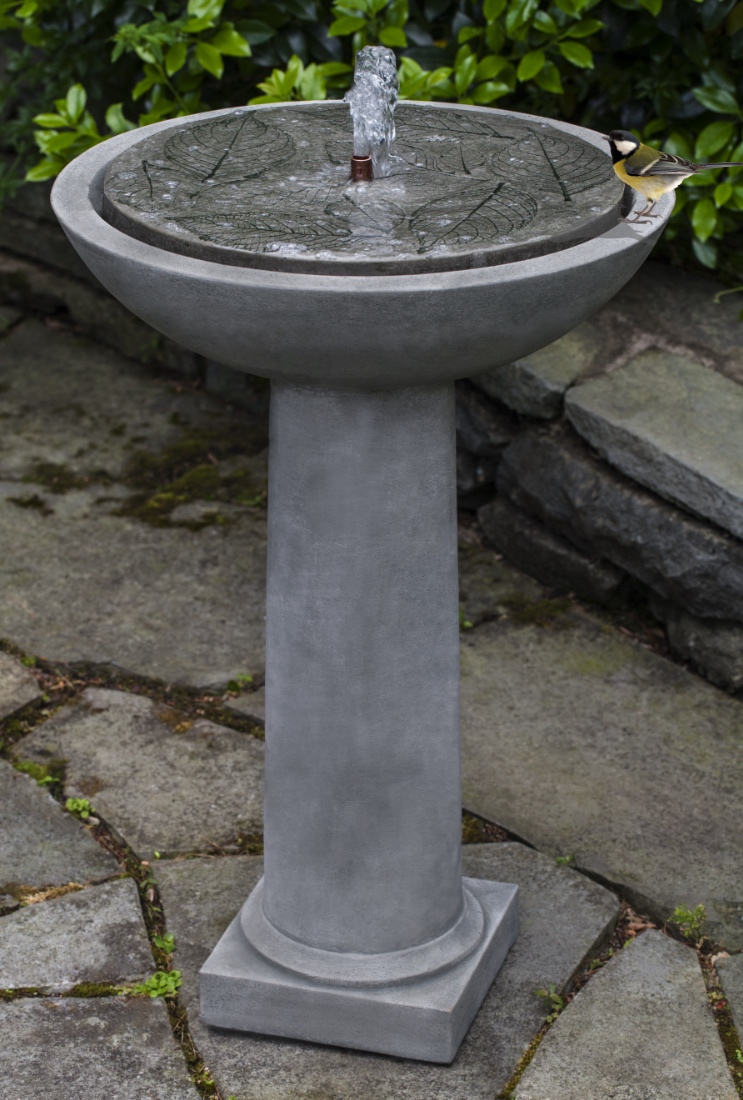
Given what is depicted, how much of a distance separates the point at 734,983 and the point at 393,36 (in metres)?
2.25

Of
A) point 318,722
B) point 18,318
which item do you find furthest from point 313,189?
point 18,318

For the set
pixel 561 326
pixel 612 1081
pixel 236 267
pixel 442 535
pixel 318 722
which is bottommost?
pixel 612 1081

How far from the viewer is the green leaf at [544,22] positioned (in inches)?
127

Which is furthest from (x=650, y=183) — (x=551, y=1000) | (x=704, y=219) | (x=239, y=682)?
(x=239, y=682)

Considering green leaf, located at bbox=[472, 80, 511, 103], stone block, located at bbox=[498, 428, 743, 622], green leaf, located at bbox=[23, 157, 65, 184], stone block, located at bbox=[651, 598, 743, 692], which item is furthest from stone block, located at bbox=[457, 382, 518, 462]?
green leaf, located at bbox=[23, 157, 65, 184]

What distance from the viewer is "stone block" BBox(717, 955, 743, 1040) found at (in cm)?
223

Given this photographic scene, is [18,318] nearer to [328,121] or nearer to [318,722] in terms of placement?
[328,121]

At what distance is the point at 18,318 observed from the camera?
15.4 feet

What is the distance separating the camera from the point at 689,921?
2408mm

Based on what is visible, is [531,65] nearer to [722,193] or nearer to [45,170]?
[722,193]

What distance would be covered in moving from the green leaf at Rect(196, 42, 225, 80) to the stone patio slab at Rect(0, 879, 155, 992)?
194cm

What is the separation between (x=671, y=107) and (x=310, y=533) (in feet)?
6.49

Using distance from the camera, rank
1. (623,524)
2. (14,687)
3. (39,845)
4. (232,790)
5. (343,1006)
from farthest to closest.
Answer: (623,524), (14,687), (232,790), (39,845), (343,1006)

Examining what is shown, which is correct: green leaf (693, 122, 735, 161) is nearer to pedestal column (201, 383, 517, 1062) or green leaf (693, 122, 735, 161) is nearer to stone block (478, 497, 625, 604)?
stone block (478, 497, 625, 604)
